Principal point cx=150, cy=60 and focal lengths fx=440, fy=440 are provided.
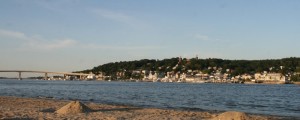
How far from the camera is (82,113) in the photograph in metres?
24.5

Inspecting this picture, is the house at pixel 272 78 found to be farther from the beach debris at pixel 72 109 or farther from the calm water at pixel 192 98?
the beach debris at pixel 72 109

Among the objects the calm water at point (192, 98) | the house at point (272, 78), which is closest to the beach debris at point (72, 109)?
the calm water at point (192, 98)

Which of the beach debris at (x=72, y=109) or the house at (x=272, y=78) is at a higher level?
the house at (x=272, y=78)

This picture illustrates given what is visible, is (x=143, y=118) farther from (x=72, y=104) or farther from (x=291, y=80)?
(x=291, y=80)

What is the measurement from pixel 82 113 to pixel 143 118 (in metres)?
3.66

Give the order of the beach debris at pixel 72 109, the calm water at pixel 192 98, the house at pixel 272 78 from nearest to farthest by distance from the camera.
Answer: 1. the beach debris at pixel 72 109
2. the calm water at pixel 192 98
3. the house at pixel 272 78

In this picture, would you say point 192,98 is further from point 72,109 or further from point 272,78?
point 272,78

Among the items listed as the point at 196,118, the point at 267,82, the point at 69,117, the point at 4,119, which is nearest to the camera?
the point at 4,119

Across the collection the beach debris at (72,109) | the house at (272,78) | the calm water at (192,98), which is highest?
the house at (272,78)

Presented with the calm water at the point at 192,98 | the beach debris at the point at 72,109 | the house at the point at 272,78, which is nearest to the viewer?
the beach debris at the point at 72,109

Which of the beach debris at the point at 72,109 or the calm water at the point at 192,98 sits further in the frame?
the calm water at the point at 192,98

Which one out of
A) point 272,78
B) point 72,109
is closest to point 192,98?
point 72,109

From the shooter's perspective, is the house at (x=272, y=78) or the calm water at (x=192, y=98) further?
the house at (x=272, y=78)

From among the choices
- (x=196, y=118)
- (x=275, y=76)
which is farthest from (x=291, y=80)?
(x=196, y=118)
